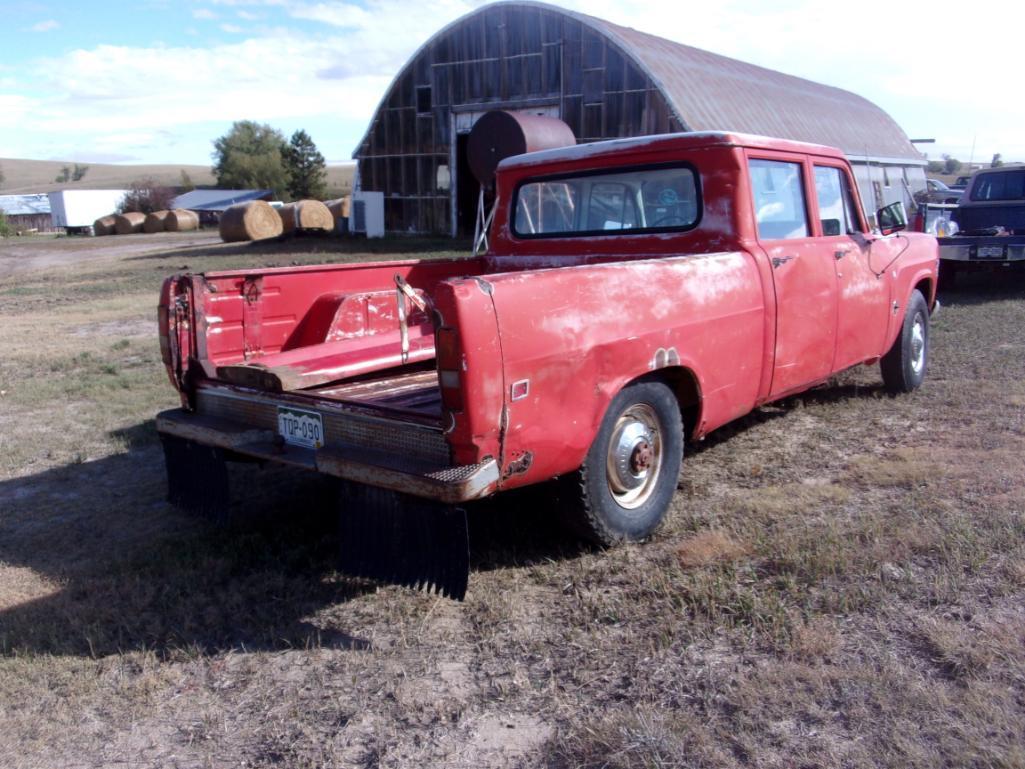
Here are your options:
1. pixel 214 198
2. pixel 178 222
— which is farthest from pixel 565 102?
pixel 214 198

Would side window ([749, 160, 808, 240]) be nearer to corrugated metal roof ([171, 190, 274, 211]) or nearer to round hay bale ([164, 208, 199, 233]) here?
round hay bale ([164, 208, 199, 233])

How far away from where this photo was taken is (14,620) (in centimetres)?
358

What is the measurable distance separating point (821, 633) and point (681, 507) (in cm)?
146

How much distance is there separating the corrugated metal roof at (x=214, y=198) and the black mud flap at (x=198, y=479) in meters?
55.8

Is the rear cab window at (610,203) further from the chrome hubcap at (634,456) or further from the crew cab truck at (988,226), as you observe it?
the crew cab truck at (988,226)

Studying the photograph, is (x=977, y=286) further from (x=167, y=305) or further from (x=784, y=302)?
(x=167, y=305)

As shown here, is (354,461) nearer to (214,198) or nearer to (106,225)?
(106,225)

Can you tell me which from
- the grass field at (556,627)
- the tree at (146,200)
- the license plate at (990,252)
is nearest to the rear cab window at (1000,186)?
the license plate at (990,252)

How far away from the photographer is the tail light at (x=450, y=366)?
3.12 meters

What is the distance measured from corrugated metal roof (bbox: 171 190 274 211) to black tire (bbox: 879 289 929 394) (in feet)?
180

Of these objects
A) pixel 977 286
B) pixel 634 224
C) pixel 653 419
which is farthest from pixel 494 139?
pixel 653 419

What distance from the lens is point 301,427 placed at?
381 centimetres

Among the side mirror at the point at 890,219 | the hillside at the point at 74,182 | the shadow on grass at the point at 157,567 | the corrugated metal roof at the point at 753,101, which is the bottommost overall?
the shadow on grass at the point at 157,567

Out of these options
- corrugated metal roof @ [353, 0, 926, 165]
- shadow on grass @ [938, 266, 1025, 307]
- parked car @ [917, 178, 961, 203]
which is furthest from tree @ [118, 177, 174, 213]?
shadow on grass @ [938, 266, 1025, 307]
